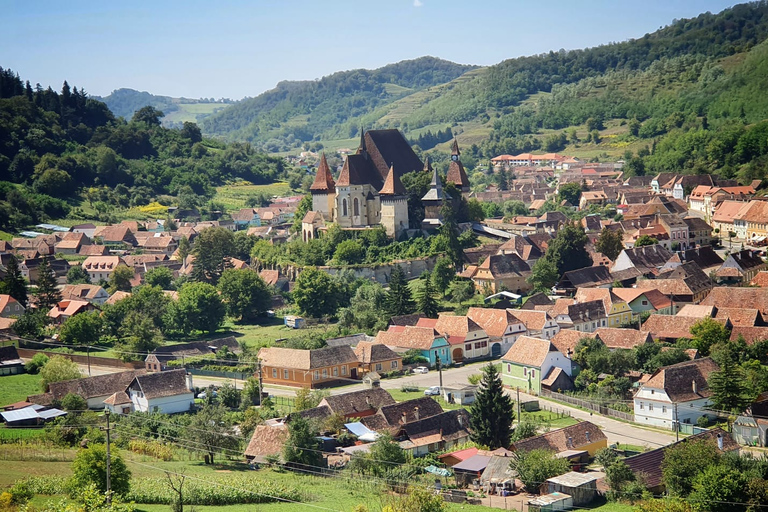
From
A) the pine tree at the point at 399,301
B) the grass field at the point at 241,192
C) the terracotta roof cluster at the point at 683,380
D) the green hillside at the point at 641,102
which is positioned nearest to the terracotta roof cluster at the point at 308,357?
the pine tree at the point at 399,301

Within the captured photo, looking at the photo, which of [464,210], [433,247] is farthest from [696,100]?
[433,247]

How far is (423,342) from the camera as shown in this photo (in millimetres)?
49438

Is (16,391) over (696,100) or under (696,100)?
under

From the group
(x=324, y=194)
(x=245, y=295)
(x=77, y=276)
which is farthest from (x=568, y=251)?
Result: (x=77, y=276)

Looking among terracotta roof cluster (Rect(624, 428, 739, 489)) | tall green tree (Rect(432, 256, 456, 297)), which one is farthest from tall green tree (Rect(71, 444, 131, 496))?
tall green tree (Rect(432, 256, 456, 297))

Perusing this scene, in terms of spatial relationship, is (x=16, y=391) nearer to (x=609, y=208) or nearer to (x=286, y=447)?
(x=286, y=447)

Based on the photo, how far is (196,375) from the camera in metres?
49.0

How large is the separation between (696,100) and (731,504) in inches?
3620

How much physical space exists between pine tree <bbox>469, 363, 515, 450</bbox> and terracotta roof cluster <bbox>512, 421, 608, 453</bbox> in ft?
5.49

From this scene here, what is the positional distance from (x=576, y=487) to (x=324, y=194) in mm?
41932

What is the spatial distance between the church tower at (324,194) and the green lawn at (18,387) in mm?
25955

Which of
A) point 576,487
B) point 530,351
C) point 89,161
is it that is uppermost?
Result: point 89,161

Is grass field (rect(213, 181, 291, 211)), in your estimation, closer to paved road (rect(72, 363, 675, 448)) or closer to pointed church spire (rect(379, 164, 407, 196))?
pointed church spire (rect(379, 164, 407, 196))

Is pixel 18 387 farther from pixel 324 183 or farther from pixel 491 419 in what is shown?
pixel 324 183
